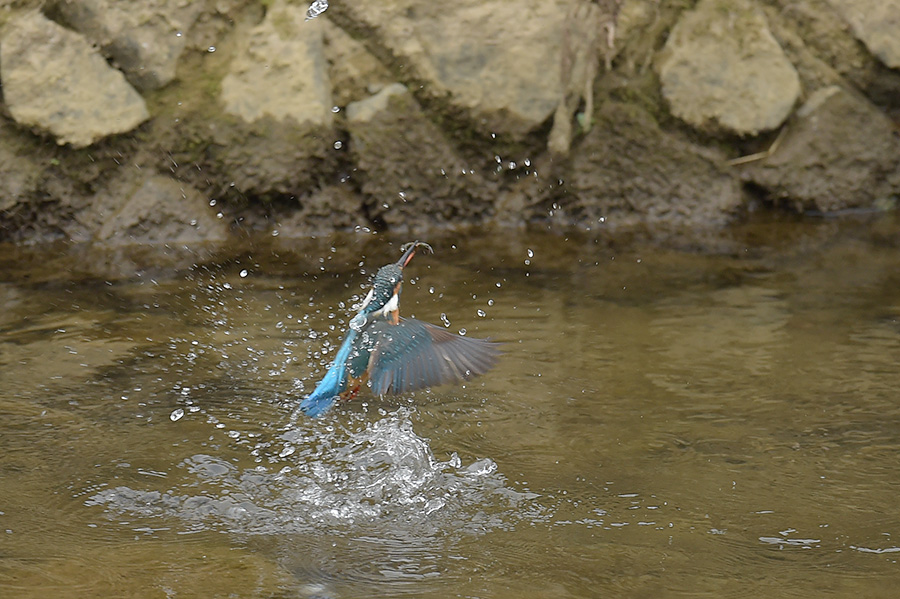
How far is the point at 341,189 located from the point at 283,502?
286 centimetres

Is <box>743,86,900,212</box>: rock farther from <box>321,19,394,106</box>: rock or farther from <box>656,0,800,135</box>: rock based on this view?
<box>321,19,394,106</box>: rock

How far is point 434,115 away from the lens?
18.7 ft

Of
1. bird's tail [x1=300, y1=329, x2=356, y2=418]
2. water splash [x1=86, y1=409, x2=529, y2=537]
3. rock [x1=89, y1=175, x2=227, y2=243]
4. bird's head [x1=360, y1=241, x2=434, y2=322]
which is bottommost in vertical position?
water splash [x1=86, y1=409, x2=529, y2=537]

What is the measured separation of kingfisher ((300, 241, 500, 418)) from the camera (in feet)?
10.8

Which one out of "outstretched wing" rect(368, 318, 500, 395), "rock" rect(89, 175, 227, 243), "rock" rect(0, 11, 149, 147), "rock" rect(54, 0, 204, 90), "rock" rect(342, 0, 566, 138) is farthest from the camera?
"rock" rect(342, 0, 566, 138)

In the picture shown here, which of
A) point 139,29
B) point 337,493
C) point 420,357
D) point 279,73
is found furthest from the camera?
point 279,73

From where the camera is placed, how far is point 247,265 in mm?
5172

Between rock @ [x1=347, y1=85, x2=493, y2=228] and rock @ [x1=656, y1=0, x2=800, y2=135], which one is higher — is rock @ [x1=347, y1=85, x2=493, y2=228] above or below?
below

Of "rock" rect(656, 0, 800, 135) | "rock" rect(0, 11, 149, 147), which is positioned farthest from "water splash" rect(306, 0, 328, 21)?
"rock" rect(656, 0, 800, 135)

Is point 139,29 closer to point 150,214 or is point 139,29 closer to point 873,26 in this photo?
point 150,214

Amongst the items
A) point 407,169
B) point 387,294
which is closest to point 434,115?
point 407,169

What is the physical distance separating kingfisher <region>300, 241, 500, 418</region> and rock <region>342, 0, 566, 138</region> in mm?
2202

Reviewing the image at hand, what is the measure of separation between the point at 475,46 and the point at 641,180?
1.15 meters

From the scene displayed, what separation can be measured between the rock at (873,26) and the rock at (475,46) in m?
1.56
